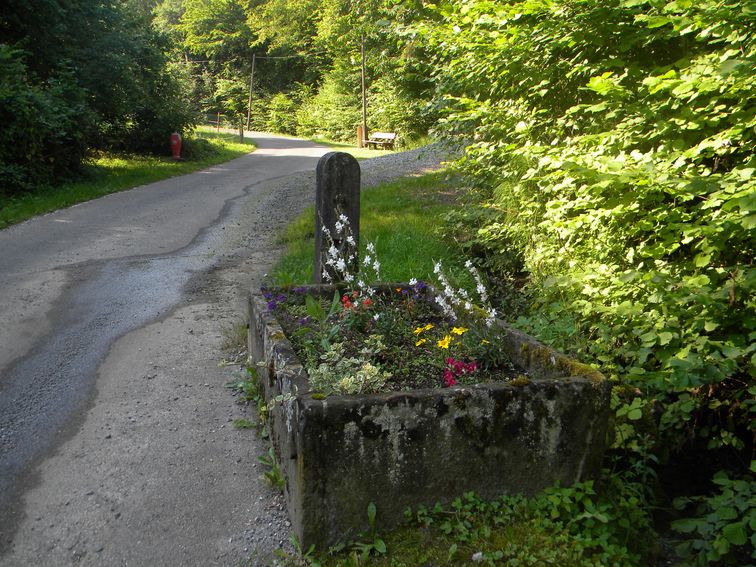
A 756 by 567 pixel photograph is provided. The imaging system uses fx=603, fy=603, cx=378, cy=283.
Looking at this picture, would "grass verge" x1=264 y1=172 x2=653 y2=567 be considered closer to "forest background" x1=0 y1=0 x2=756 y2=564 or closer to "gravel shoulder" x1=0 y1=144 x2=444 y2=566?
"forest background" x1=0 y1=0 x2=756 y2=564

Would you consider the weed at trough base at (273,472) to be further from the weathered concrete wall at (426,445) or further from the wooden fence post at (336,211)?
the wooden fence post at (336,211)

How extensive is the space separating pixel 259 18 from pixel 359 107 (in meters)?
15.5

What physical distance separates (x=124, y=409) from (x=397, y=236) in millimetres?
4459

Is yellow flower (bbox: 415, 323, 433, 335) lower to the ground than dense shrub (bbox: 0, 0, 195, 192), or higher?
lower

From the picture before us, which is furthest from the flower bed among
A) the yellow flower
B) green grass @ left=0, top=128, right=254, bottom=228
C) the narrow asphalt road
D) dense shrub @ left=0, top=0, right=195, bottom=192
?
dense shrub @ left=0, top=0, right=195, bottom=192

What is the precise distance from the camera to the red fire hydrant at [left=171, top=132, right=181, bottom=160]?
19.2 m

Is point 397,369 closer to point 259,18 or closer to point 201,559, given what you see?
point 201,559

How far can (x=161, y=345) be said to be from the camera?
5402 mm

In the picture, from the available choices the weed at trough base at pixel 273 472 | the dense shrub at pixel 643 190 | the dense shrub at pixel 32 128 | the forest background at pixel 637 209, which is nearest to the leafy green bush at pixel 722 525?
the forest background at pixel 637 209

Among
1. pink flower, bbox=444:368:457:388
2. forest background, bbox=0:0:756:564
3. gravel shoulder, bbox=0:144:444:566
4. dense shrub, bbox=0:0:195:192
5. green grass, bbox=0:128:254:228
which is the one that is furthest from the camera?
dense shrub, bbox=0:0:195:192

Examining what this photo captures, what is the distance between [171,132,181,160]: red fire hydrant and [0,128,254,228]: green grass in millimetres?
248

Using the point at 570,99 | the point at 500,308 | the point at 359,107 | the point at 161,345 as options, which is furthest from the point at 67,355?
the point at 359,107

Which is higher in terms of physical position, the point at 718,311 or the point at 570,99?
the point at 570,99

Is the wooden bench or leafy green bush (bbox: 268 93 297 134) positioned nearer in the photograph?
the wooden bench
